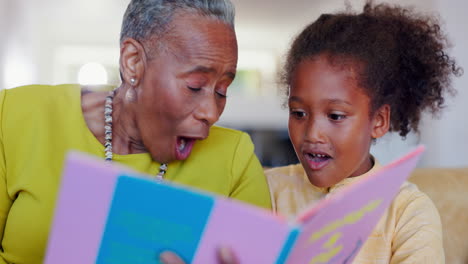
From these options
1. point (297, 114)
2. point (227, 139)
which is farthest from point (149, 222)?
point (297, 114)

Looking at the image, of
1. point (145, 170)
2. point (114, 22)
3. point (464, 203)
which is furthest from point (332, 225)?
point (114, 22)

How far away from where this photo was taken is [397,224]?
126 centimetres

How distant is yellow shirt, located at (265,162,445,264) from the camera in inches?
45.8

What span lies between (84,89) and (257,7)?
155 inches

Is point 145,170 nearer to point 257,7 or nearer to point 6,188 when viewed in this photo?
point 6,188

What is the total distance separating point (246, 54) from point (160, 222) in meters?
5.81

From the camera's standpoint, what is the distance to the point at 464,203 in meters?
1.54

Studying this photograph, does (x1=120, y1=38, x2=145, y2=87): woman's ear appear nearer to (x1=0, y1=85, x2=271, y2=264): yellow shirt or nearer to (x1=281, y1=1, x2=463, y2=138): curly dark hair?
(x1=0, y1=85, x2=271, y2=264): yellow shirt

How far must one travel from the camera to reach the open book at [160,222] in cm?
58

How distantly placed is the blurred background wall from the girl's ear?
2075 millimetres

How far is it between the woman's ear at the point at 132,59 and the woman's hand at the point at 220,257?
544 millimetres

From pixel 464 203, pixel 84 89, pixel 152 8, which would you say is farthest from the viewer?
pixel 464 203

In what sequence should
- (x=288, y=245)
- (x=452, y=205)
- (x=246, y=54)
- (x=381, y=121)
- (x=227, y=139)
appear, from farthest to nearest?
(x=246, y=54), (x=452, y=205), (x=381, y=121), (x=227, y=139), (x=288, y=245)

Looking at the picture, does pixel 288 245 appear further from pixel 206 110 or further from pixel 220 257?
pixel 206 110
